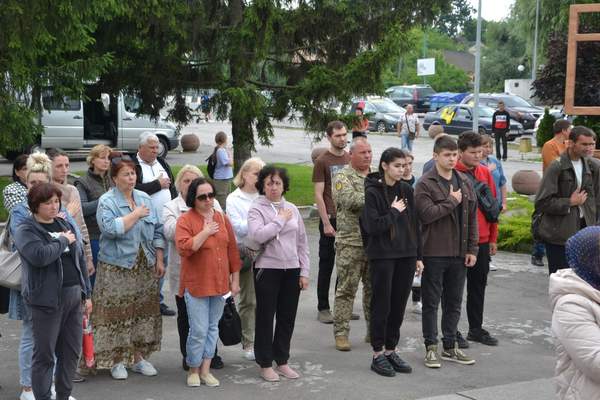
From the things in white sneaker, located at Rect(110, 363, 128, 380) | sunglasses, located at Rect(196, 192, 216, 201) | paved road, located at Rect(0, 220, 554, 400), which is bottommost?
paved road, located at Rect(0, 220, 554, 400)

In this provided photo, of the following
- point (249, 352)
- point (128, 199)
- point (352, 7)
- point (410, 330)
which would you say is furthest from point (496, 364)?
point (352, 7)

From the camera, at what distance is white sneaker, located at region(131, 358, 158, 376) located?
7.59m

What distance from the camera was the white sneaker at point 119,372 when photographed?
7.45m

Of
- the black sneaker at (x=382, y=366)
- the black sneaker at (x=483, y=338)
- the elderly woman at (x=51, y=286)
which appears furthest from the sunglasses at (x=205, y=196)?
the black sneaker at (x=483, y=338)

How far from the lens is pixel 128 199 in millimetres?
7469

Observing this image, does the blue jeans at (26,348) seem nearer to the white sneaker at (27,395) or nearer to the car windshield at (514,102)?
the white sneaker at (27,395)

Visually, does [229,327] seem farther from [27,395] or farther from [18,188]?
[18,188]

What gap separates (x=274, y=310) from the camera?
749 centimetres

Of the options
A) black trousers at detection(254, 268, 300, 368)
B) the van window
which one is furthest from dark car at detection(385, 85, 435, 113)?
black trousers at detection(254, 268, 300, 368)

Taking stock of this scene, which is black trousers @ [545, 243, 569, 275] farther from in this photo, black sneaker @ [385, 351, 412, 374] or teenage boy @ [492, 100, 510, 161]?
teenage boy @ [492, 100, 510, 161]

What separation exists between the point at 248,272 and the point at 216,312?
32.4 inches

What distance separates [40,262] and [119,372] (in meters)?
1.64

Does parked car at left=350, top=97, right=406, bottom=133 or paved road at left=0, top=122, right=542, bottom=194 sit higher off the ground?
parked car at left=350, top=97, right=406, bottom=133

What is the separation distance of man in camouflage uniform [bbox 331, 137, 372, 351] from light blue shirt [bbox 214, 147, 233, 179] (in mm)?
7606
